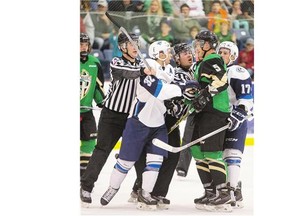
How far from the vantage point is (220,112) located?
5.54 meters

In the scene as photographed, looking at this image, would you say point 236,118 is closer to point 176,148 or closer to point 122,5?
point 176,148

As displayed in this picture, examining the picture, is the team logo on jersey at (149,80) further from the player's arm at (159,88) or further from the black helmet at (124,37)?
the black helmet at (124,37)

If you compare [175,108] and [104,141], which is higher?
[175,108]

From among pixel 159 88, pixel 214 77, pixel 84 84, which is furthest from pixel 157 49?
pixel 84 84

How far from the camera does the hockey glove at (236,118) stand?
5570 millimetres

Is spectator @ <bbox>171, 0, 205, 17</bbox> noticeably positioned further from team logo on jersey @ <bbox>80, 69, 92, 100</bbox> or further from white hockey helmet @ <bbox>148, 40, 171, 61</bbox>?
team logo on jersey @ <bbox>80, 69, 92, 100</bbox>

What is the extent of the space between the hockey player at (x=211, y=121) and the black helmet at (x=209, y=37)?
0.02 metres

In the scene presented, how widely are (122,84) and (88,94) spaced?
0.70 ft

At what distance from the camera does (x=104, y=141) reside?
559 cm

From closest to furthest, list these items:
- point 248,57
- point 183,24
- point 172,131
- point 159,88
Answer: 1. point 159,88
2. point 172,131
3. point 248,57
4. point 183,24

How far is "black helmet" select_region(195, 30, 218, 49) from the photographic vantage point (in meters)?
5.62

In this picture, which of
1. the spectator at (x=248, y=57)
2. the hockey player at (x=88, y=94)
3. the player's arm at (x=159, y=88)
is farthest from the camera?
the spectator at (x=248, y=57)

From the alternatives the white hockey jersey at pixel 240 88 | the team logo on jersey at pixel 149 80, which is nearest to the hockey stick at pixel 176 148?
the white hockey jersey at pixel 240 88

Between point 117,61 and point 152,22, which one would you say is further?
point 152,22
